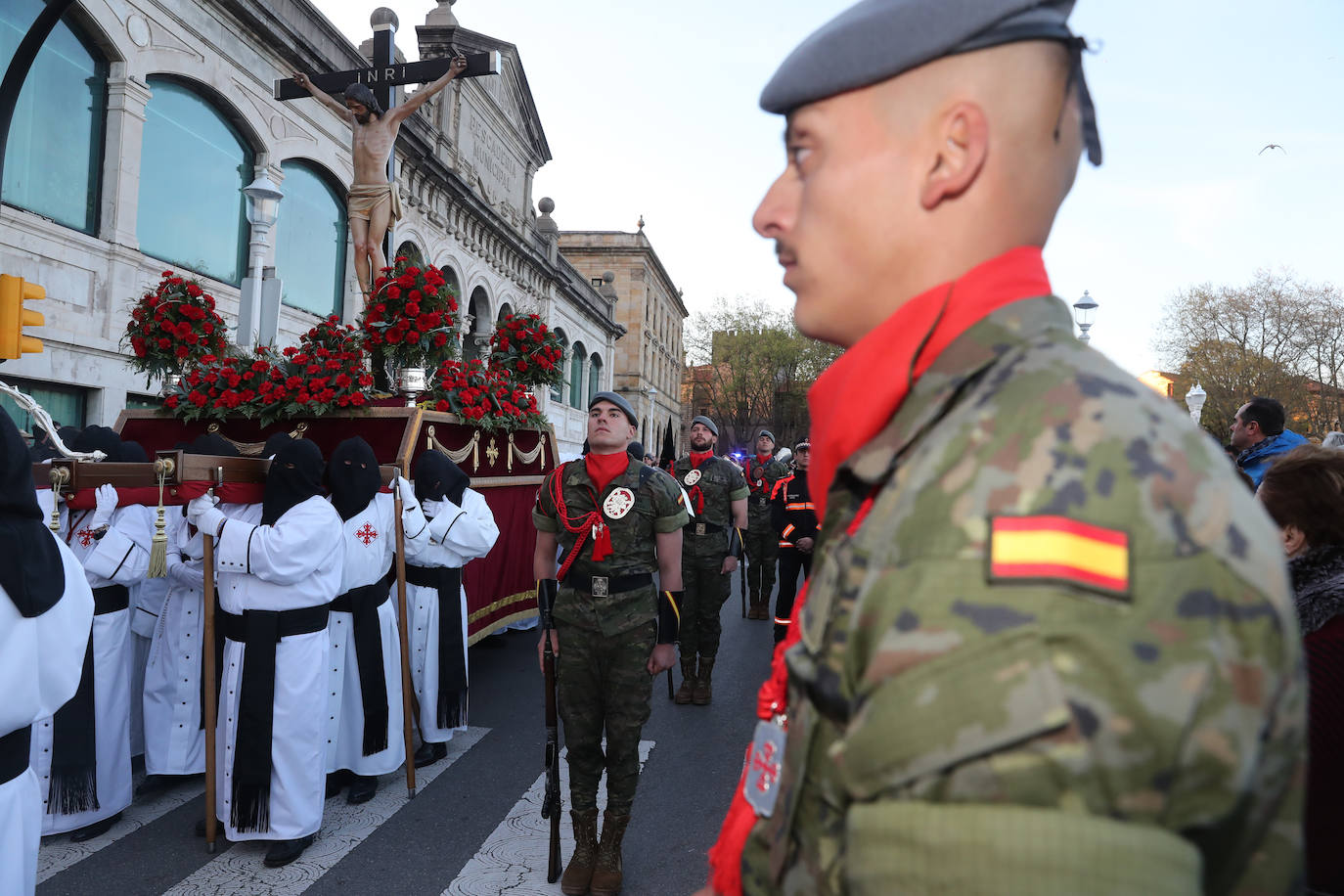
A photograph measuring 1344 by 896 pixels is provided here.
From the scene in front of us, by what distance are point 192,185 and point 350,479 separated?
9424 millimetres

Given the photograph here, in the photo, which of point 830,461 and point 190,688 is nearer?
point 830,461

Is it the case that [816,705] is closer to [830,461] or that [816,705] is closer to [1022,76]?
[830,461]

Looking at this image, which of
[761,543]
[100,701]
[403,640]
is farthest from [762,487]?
[100,701]

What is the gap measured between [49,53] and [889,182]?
12.1 metres

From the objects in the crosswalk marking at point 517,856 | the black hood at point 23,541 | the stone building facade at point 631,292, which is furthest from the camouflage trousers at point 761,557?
the stone building facade at point 631,292

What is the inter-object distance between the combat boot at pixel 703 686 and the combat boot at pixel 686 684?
4cm

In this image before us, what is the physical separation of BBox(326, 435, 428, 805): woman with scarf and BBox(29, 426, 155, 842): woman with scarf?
1034mm

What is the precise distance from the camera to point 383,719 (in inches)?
191

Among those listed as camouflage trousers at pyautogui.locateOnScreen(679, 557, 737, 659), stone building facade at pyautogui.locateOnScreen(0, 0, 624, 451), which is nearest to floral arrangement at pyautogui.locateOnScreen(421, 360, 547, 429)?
stone building facade at pyautogui.locateOnScreen(0, 0, 624, 451)

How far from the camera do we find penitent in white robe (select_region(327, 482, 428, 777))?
463 cm

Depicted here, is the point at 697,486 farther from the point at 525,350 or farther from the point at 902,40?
the point at 902,40

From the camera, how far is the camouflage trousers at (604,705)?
12.9 ft

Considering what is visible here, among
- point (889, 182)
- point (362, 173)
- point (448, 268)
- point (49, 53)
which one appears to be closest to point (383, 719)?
point (889, 182)

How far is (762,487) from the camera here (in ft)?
36.8
